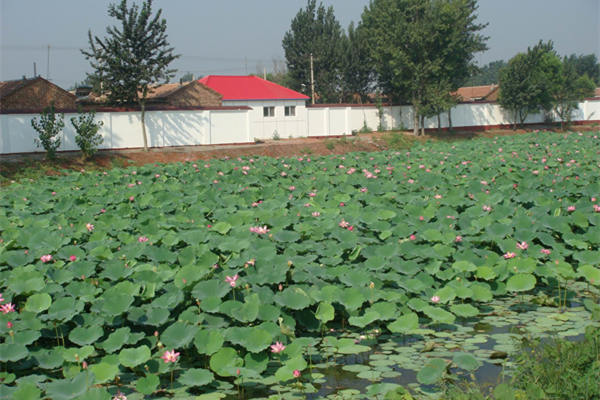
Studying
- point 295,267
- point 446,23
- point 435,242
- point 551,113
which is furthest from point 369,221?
point 551,113

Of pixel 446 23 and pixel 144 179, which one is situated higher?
pixel 446 23

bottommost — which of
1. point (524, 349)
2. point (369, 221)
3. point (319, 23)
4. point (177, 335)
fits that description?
point (524, 349)

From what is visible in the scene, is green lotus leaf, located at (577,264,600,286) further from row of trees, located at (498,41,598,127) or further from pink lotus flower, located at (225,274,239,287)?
row of trees, located at (498,41,598,127)

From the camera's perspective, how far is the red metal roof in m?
29.0

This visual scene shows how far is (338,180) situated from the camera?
30.3ft

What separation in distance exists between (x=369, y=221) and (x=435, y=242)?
2.48 feet

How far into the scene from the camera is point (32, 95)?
23609mm

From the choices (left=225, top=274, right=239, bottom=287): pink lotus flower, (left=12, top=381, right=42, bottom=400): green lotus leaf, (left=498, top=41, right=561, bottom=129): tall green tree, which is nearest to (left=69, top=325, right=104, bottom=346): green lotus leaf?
(left=12, top=381, right=42, bottom=400): green lotus leaf

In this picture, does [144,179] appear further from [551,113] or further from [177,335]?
[551,113]

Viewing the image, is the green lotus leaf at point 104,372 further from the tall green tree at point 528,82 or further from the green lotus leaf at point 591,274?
the tall green tree at point 528,82

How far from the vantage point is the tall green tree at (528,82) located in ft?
112

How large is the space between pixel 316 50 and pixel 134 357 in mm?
35142

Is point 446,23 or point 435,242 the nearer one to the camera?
point 435,242

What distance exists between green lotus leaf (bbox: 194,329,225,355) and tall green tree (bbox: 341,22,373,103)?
3323 centimetres
